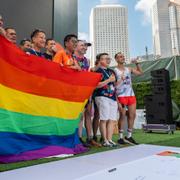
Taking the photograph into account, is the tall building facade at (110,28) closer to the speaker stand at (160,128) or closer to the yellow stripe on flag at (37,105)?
the speaker stand at (160,128)

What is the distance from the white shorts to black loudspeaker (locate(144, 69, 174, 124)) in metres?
2.81

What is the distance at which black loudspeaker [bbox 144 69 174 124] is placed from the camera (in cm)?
585

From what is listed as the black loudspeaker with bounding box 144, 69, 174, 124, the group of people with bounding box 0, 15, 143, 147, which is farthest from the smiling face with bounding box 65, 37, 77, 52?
the black loudspeaker with bounding box 144, 69, 174, 124

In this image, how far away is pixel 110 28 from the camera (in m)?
19.4

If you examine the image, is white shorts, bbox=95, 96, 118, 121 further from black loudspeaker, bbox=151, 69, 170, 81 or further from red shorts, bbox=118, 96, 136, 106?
black loudspeaker, bbox=151, 69, 170, 81

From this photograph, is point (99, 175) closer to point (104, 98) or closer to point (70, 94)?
point (70, 94)

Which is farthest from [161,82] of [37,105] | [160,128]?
[37,105]

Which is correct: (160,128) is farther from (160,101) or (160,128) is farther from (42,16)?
(42,16)

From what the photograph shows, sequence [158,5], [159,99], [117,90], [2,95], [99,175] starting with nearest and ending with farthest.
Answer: [99,175], [2,95], [117,90], [159,99], [158,5]

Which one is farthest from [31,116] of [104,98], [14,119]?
[104,98]

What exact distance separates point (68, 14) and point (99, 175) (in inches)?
199

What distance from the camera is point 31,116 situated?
255cm

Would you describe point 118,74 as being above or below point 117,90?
above

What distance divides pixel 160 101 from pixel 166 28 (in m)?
16.6
